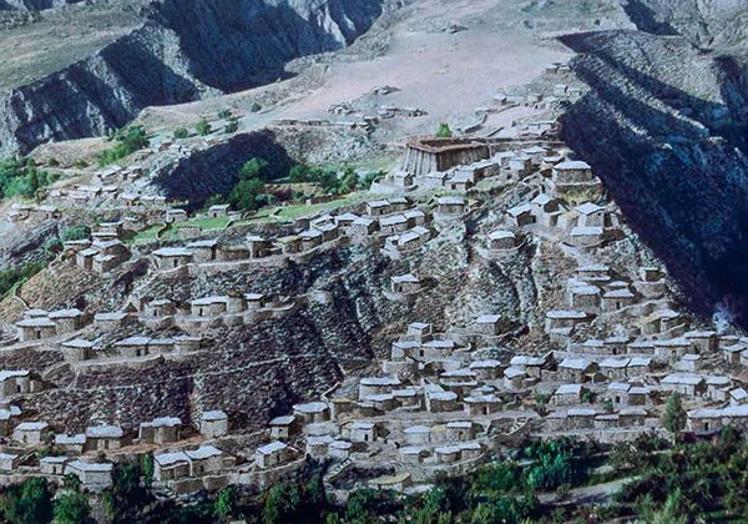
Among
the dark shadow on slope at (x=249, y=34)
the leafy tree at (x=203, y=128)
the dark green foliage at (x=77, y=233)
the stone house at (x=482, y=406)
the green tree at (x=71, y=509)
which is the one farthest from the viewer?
the dark shadow on slope at (x=249, y=34)

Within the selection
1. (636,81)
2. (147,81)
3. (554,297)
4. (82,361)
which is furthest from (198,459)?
(147,81)

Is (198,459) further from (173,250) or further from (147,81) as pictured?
(147,81)

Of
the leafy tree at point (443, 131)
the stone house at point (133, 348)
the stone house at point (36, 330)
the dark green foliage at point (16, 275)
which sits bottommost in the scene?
the stone house at point (133, 348)

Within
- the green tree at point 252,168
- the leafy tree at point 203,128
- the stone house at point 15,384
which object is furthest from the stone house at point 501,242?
the leafy tree at point 203,128

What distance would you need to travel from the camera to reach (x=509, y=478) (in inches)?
2351

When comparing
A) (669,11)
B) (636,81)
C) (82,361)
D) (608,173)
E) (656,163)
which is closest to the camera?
(82,361)

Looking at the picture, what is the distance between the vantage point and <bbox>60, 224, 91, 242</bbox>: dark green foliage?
71.7m

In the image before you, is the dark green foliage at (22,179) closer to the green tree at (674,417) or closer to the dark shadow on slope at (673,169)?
the dark shadow on slope at (673,169)

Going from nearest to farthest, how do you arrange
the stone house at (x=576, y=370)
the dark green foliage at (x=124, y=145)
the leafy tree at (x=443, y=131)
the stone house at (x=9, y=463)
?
the stone house at (x=9, y=463) < the stone house at (x=576, y=370) < the leafy tree at (x=443, y=131) < the dark green foliage at (x=124, y=145)

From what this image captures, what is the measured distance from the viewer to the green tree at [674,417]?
6078 cm

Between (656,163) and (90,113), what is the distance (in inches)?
966

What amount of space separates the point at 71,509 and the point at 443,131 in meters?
24.3

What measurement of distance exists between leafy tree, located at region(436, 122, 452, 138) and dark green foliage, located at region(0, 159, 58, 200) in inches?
482

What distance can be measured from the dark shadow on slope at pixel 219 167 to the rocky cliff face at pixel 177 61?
563 inches
